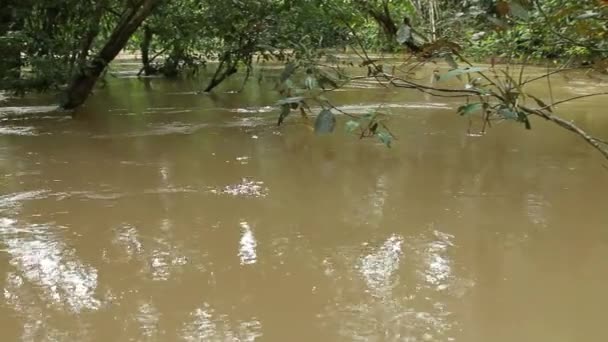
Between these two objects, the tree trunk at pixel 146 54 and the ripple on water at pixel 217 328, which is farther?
the tree trunk at pixel 146 54

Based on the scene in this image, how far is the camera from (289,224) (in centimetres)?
418

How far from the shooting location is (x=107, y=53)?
8594 mm

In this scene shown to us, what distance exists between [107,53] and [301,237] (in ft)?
18.5

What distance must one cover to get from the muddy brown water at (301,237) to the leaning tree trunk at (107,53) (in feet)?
5.22

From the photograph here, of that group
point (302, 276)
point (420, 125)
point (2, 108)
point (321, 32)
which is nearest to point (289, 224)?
Answer: point (302, 276)

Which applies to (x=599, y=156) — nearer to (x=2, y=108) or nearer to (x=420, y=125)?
(x=420, y=125)

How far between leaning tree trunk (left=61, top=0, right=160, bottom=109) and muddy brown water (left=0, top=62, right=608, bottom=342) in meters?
1.59

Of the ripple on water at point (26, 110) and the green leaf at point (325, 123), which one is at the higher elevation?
the green leaf at point (325, 123)

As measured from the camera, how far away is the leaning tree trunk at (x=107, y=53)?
26.9 ft

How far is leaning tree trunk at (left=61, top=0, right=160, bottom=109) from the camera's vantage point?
819 cm

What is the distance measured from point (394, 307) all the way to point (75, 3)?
666 cm

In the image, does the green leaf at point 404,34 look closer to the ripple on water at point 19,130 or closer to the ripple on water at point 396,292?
the ripple on water at point 396,292

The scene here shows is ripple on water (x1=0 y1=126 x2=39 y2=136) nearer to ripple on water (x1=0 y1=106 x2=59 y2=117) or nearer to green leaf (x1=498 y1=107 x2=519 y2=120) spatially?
ripple on water (x1=0 y1=106 x2=59 y2=117)

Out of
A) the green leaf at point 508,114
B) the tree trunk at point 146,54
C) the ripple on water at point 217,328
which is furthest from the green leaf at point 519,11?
the tree trunk at point 146,54
